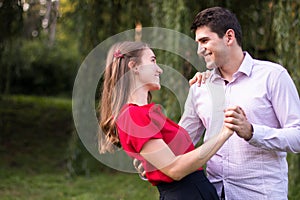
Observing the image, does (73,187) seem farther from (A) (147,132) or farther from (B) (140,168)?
(A) (147,132)

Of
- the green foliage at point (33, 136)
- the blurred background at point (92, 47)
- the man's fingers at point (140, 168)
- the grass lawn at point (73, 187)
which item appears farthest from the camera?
the green foliage at point (33, 136)

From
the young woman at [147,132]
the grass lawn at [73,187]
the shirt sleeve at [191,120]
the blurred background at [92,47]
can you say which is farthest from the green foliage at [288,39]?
the young woman at [147,132]

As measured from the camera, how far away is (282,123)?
2.14 metres

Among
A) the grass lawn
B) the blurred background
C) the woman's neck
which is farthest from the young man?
the grass lawn

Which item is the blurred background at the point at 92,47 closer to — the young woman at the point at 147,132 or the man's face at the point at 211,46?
the man's face at the point at 211,46

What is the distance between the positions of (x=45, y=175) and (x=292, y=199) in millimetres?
3289

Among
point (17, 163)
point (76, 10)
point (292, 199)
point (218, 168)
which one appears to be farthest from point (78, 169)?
point (218, 168)

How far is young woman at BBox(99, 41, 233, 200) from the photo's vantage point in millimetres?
1912

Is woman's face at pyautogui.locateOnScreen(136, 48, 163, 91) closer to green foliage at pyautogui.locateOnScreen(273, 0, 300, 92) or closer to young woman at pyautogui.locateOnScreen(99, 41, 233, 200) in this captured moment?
young woman at pyautogui.locateOnScreen(99, 41, 233, 200)

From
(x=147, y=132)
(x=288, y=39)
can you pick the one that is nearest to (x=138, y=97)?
(x=147, y=132)

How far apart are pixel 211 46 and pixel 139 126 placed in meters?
0.57

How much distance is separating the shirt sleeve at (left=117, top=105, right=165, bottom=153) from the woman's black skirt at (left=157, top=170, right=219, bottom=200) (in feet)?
0.72

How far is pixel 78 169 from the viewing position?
662cm

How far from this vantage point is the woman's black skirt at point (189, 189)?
205 centimetres
